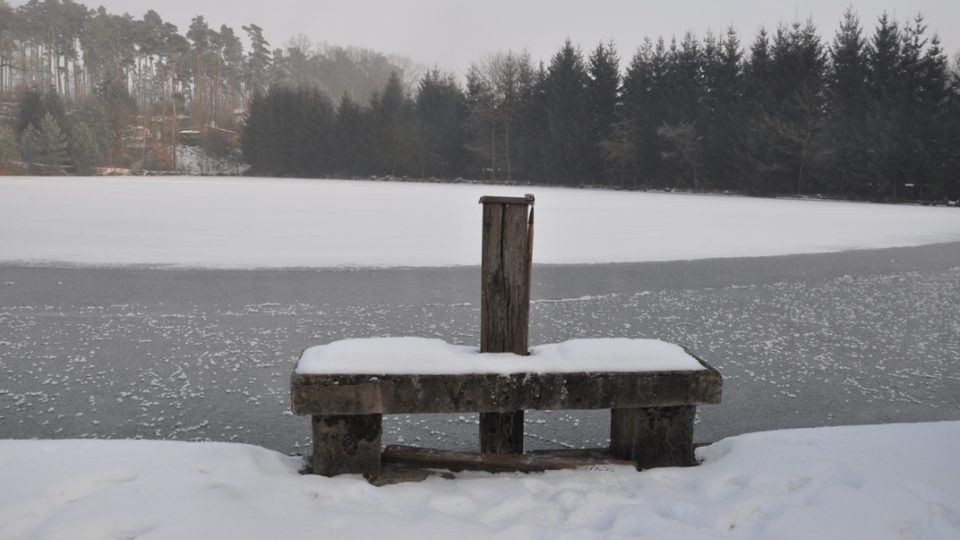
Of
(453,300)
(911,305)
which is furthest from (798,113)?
(453,300)

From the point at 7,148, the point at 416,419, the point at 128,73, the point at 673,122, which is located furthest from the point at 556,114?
the point at 128,73

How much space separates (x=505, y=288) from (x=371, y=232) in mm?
12392

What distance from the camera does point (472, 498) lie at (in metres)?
2.77

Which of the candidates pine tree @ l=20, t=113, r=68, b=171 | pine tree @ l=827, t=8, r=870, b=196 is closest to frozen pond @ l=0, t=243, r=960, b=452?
pine tree @ l=827, t=8, r=870, b=196

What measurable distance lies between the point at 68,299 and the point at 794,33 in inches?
1719

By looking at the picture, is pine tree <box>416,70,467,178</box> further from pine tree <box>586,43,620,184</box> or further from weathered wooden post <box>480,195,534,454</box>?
weathered wooden post <box>480,195,534,454</box>

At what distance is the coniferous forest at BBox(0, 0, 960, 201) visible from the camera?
3628 cm

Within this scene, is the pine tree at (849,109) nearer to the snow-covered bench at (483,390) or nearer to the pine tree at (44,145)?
the snow-covered bench at (483,390)

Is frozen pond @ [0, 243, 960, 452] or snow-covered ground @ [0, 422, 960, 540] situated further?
frozen pond @ [0, 243, 960, 452]

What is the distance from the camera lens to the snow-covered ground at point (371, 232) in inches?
456

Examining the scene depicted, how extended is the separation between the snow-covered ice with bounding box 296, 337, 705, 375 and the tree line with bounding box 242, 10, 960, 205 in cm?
3725

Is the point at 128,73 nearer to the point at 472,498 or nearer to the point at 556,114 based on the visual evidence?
the point at 556,114

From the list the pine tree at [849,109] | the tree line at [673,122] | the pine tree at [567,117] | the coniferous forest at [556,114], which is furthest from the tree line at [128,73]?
the pine tree at [849,109]

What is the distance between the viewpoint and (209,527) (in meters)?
2.44
